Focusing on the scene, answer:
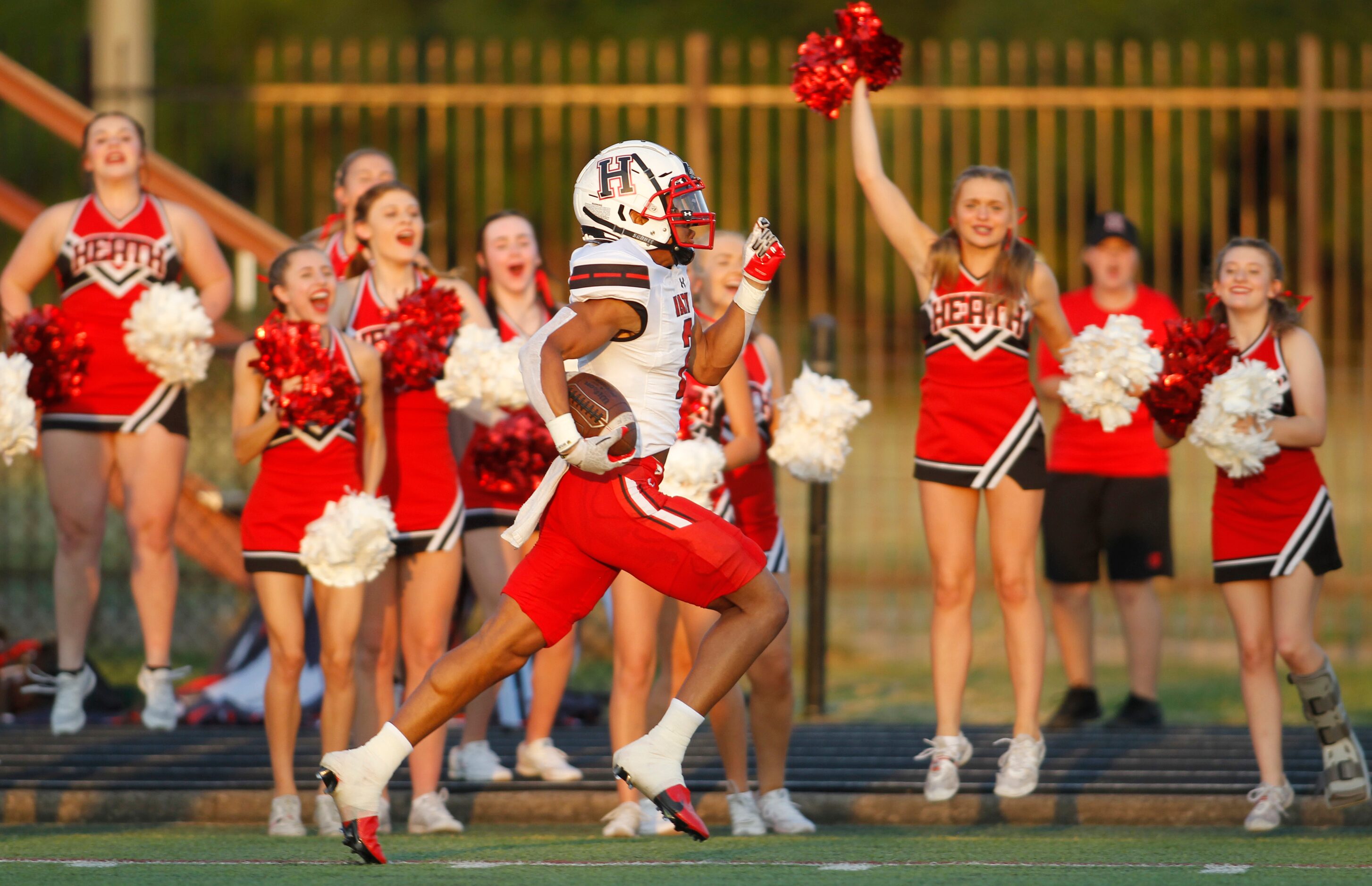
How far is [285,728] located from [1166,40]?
19.3 meters

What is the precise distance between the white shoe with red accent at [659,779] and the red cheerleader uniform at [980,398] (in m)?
1.84

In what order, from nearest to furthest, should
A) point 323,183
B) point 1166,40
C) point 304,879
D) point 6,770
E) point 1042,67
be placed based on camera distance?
point 304,879, point 6,770, point 1042,67, point 323,183, point 1166,40

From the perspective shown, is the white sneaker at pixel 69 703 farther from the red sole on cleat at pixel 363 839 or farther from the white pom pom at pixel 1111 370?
the white pom pom at pixel 1111 370

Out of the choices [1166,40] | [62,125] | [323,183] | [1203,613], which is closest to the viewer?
[62,125]

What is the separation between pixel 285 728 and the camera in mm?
5793

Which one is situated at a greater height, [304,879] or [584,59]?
[584,59]

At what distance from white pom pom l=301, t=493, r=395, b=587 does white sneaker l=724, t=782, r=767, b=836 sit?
4.59 feet

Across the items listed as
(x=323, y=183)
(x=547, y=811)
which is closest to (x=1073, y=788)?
(x=547, y=811)

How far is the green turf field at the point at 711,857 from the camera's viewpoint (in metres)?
4.82

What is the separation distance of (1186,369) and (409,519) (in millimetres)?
2673

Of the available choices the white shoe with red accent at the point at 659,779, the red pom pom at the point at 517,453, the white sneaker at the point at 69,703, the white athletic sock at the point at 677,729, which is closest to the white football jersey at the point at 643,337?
the white athletic sock at the point at 677,729


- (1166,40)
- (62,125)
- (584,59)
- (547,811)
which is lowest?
(547,811)

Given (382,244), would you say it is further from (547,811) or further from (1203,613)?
(1203,613)

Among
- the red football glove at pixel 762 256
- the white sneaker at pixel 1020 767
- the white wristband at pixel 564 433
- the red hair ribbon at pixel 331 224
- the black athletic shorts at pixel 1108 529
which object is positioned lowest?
the white sneaker at pixel 1020 767
